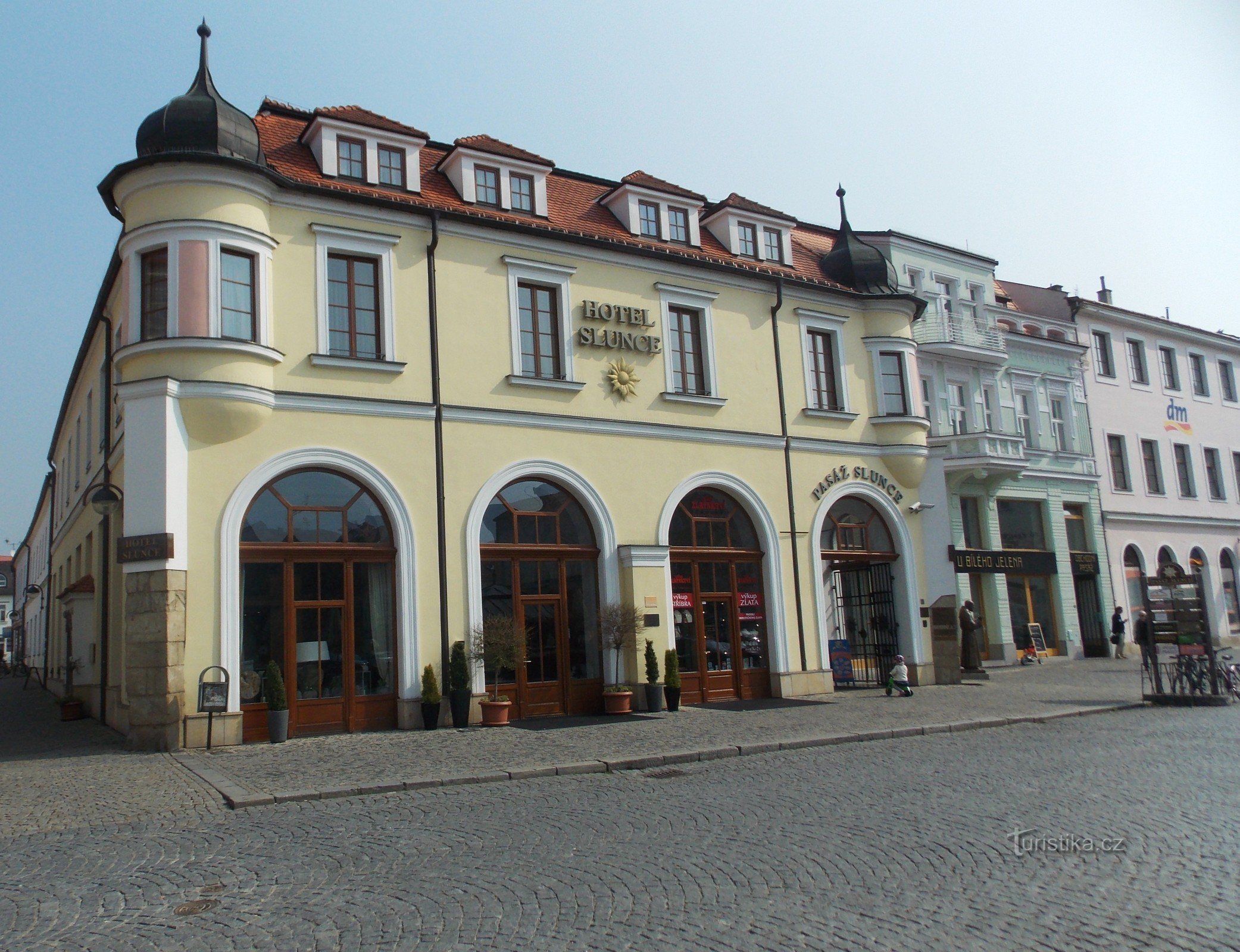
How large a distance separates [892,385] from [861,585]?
4.79m

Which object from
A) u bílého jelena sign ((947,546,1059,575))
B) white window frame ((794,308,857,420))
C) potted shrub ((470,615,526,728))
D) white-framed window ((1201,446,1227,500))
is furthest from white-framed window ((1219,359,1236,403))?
potted shrub ((470,615,526,728))

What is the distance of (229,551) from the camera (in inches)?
609

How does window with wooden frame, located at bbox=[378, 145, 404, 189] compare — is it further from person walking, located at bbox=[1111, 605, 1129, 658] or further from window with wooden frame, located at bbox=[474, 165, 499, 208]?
person walking, located at bbox=[1111, 605, 1129, 658]

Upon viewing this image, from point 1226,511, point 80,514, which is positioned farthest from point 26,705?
Result: point 1226,511

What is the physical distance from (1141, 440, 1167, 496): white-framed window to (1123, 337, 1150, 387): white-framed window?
89.8 inches

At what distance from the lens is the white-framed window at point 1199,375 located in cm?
4031

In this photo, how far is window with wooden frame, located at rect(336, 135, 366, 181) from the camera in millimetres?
18125

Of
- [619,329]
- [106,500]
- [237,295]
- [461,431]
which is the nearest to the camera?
[237,295]

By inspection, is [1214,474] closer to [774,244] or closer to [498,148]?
[774,244]

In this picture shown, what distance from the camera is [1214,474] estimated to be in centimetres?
3994

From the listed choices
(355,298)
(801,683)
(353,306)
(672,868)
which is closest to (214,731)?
(353,306)

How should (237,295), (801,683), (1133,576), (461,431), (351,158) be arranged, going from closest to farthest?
(237,295) < (461,431) < (351,158) < (801,683) < (1133,576)

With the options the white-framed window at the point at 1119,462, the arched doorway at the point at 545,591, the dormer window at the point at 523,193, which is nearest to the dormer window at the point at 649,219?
the dormer window at the point at 523,193

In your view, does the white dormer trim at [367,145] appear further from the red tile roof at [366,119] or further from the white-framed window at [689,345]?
the white-framed window at [689,345]
